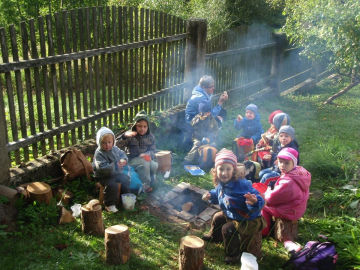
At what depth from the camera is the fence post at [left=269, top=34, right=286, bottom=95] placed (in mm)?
12155

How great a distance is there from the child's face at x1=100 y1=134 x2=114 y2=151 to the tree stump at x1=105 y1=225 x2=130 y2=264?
1.48 metres

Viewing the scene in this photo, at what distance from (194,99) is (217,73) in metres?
2.55

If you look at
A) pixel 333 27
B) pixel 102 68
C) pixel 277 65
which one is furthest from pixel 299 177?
pixel 277 65

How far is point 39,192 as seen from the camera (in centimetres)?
479

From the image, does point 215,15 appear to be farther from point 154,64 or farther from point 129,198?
point 129,198

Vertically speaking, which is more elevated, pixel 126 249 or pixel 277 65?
pixel 277 65

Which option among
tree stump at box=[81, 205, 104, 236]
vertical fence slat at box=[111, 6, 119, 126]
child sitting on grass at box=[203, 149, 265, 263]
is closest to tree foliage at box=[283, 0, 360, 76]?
vertical fence slat at box=[111, 6, 119, 126]

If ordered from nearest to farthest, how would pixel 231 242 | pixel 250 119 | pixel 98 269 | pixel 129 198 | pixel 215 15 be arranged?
pixel 98 269
pixel 231 242
pixel 129 198
pixel 250 119
pixel 215 15

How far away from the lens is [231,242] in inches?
169

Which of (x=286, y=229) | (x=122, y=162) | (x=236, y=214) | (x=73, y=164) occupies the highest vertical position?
(x=122, y=162)

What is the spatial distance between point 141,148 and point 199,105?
1761mm

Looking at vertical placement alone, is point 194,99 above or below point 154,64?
below

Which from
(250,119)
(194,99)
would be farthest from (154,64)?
(250,119)

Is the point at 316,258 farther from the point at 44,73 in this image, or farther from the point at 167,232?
the point at 44,73
